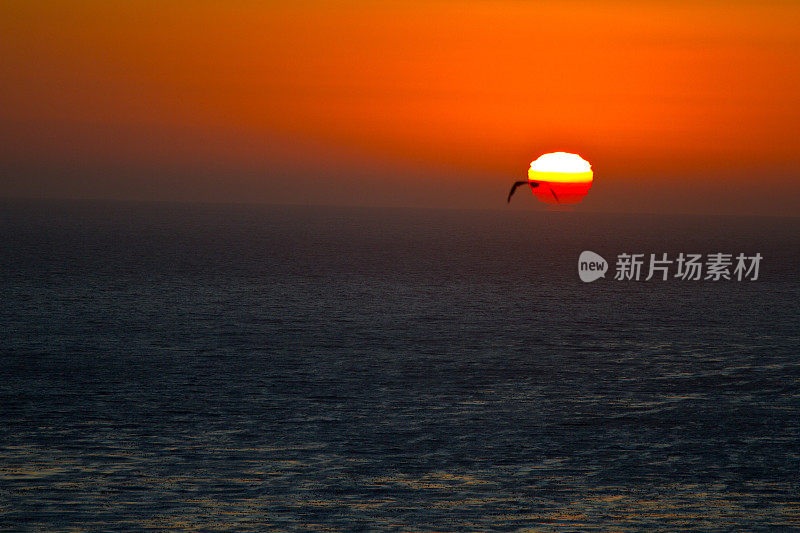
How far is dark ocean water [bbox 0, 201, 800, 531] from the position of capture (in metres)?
41.9

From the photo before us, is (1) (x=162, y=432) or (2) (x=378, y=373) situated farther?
(2) (x=378, y=373)

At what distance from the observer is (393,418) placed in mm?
59844

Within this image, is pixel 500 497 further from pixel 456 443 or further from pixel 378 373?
pixel 378 373

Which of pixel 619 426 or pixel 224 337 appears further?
pixel 224 337

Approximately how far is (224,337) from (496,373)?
30.6m

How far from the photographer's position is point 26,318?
106938 mm

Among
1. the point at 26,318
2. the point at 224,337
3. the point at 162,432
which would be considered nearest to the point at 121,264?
the point at 26,318

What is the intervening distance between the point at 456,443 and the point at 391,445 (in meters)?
3.43

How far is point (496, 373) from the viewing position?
7706cm

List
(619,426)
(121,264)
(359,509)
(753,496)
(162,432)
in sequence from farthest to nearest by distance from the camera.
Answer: (121,264)
(619,426)
(162,432)
(753,496)
(359,509)

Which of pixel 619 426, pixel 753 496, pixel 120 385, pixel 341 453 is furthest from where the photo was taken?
pixel 120 385

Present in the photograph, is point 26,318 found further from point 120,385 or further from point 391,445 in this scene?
point 391,445

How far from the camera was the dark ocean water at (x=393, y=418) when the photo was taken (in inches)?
1649

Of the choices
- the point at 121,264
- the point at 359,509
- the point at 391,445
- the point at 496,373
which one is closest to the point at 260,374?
the point at 496,373
